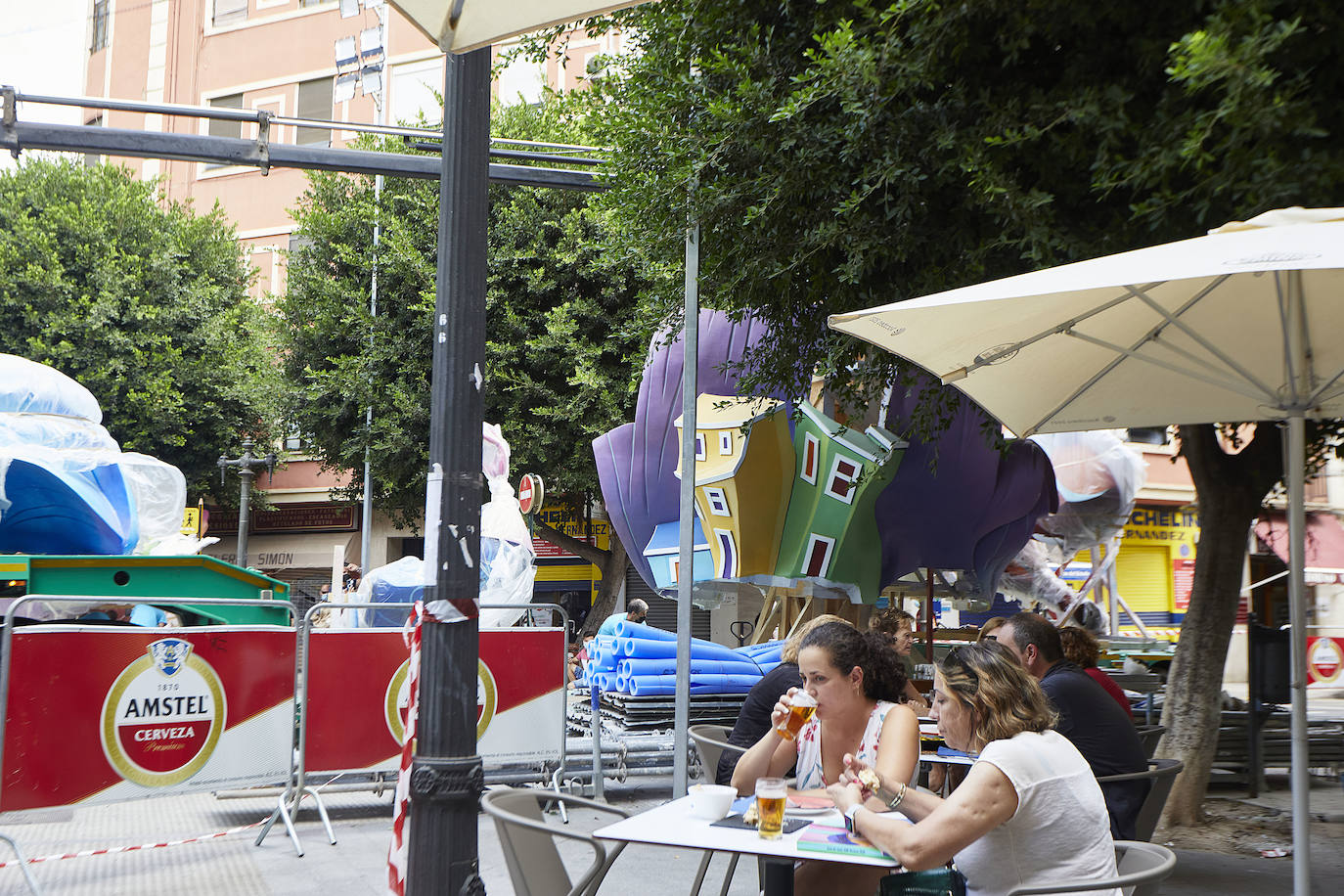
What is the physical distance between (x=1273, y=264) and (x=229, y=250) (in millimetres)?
29509

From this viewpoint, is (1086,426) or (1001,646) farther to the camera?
(1086,426)

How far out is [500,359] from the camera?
22.3 m

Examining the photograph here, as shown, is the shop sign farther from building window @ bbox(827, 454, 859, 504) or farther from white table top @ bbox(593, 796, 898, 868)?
white table top @ bbox(593, 796, 898, 868)

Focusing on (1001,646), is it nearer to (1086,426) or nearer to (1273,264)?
(1273,264)

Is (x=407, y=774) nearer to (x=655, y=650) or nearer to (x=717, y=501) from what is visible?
(x=655, y=650)

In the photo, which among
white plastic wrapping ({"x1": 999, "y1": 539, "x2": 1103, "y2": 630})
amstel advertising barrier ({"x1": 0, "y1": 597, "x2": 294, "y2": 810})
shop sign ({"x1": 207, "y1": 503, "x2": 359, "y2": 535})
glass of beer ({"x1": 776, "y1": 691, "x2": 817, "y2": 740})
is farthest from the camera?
shop sign ({"x1": 207, "y1": 503, "x2": 359, "y2": 535})

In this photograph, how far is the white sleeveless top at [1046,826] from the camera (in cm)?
354

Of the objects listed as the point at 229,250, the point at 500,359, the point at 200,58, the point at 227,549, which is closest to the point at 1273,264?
the point at 500,359

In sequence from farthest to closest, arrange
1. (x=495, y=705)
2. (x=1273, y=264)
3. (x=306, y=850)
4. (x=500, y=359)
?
(x=500, y=359), (x=495, y=705), (x=306, y=850), (x=1273, y=264)

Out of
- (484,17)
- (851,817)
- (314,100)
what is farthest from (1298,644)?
(314,100)

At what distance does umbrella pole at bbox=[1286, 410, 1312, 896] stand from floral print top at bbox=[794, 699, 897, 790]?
1.87 meters

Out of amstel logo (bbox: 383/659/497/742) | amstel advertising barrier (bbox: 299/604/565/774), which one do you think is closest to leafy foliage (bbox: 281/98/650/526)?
amstel advertising barrier (bbox: 299/604/565/774)

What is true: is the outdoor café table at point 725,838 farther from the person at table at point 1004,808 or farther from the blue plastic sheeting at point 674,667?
the blue plastic sheeting at point 674,667

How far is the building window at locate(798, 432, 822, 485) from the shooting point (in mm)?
10766
